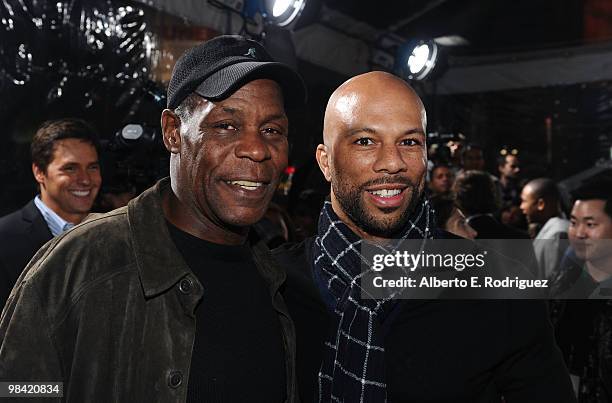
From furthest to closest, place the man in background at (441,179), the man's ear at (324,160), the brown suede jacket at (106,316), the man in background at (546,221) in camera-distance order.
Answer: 1. the man in background at (441,179)
2. the man in background at (546,221)
3. the man's ear at (324,160)
4. the brown suede jacket at (106,316)

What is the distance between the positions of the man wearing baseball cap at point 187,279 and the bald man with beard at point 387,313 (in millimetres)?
263

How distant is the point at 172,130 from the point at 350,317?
2.50 ft

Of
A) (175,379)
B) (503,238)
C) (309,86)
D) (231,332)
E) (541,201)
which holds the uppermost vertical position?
(309,86)

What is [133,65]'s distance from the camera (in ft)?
14.1

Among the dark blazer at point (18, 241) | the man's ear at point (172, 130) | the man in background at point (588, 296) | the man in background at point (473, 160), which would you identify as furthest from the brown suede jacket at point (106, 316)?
the man in background at point (473, 160)

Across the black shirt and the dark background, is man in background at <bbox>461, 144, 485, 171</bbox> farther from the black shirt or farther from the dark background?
the black shirt

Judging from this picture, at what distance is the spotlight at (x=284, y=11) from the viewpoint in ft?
15.3

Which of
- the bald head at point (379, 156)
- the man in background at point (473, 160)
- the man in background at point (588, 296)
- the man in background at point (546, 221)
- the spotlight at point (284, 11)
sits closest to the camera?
the bald head at point (379, 156)

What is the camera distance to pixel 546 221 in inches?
206

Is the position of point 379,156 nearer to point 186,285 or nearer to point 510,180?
point 186,285

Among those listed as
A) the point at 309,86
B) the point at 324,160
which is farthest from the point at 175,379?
the point at 309,86

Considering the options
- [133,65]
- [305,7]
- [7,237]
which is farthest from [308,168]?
[7,237]

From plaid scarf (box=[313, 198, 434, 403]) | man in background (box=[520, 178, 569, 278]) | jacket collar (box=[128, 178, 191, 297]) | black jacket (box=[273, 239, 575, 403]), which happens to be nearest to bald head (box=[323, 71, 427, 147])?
plaid scarf (box=[313, 198, 434, 403])

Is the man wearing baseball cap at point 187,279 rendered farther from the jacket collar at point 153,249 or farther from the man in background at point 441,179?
the man in background at point 441,179
